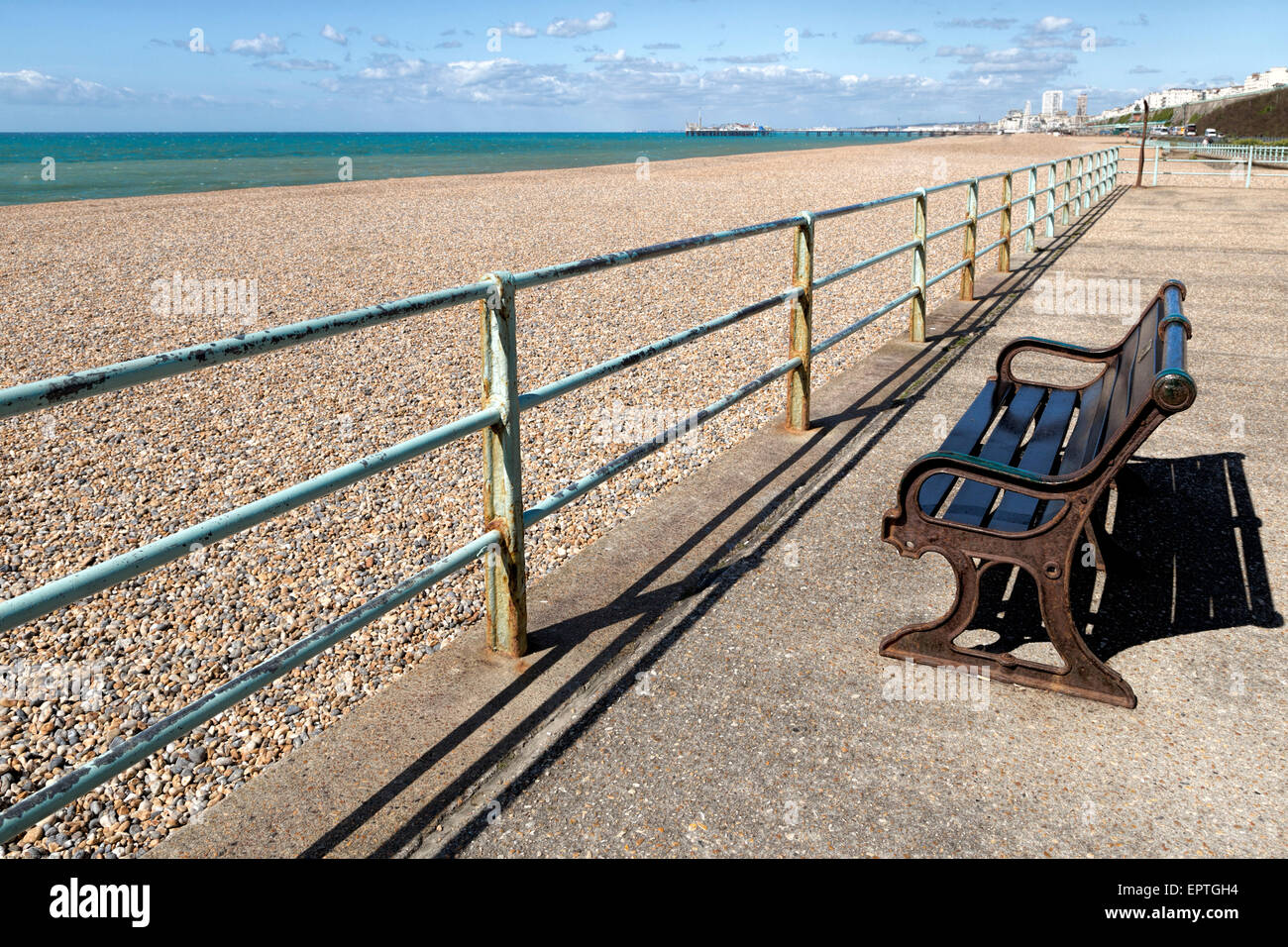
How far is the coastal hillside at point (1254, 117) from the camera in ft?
251

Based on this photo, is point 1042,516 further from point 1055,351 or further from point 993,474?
point 1055,351

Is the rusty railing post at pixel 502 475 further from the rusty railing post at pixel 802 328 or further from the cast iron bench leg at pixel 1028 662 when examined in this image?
the rusty railing post at pixel 802 328

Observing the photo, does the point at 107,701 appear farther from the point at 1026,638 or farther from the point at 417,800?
the point at 1026,638

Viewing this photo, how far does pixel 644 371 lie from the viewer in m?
8.18

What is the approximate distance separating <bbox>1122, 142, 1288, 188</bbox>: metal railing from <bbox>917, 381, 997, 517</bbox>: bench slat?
26.4 meters

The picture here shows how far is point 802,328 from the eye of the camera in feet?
18.0

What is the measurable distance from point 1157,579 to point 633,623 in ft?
6.51

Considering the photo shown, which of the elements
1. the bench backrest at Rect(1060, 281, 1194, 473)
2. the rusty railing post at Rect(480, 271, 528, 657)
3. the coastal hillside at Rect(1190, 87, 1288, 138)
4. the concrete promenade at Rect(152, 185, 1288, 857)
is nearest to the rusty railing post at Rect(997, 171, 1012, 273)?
the concrete promenade at Rect(152, 185, 1288, 857)

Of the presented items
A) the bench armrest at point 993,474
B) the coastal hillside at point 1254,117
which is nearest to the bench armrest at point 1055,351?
the bench armrest at point 993,474

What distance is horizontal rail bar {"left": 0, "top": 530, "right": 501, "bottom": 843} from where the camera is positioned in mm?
1960

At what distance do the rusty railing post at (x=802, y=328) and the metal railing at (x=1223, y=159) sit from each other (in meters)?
25.7

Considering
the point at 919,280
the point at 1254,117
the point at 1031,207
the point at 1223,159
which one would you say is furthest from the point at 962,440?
the point at 1254,117

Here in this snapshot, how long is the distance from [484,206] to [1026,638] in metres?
23.1
